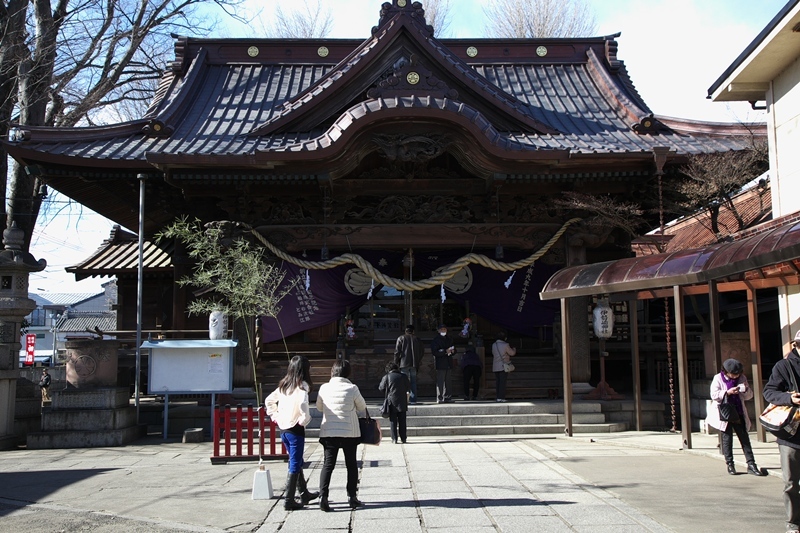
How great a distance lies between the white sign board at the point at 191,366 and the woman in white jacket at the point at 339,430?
581 cm

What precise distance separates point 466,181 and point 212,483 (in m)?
8.08

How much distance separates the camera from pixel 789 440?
532cm

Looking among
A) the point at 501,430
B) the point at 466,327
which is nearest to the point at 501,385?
the point at 501,430

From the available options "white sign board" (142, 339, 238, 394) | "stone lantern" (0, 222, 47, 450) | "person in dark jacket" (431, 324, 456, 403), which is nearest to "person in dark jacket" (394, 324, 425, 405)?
"person in dark jacket" (431, 324, 456, 403)

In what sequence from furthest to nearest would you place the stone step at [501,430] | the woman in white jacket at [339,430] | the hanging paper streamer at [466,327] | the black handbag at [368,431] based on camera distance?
the hanging paper streamer at [466,327]
the stone step at [501,430]
the black handbag at [368,431]
the woman in white jacket at [339,430]

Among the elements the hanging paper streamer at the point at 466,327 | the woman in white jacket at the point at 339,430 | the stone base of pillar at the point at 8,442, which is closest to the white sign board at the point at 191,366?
the stone base of pillar at the point at 8,442

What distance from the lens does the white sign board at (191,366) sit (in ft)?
38.8

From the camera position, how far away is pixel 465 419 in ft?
40.3

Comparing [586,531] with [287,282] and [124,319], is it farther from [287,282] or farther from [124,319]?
[124,319]

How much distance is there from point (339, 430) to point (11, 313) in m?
8.15

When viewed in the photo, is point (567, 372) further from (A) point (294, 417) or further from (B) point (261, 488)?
(A) point (294, 417)

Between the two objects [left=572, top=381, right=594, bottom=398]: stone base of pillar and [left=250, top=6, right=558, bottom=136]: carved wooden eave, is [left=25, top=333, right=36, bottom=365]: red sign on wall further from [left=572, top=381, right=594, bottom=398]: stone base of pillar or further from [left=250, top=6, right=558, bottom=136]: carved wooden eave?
[left=572, top=381, right=594, bottom=398]: stone base of pillar

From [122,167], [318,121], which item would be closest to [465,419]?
[318,121]

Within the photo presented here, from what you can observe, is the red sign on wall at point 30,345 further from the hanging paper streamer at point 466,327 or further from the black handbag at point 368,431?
the black handbag at point 368,431
